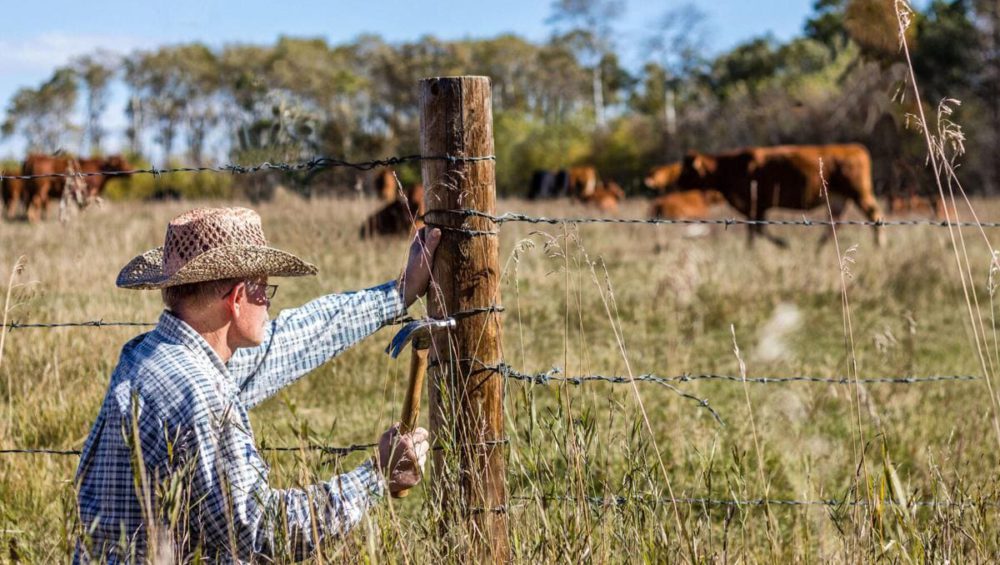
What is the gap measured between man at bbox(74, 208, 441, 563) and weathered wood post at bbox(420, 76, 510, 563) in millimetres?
103

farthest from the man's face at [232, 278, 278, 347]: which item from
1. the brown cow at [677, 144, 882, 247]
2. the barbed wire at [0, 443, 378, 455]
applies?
the brown cow at [677, 144, 882, 247]

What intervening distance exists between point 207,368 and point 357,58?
82.4m

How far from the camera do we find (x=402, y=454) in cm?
249

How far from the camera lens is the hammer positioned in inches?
103

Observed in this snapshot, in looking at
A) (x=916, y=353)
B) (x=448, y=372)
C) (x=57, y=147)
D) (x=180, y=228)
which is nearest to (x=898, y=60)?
(x=448, y=372)

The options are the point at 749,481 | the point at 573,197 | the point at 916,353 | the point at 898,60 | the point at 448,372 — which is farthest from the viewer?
the point at 573,197

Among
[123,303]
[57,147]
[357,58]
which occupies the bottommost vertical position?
[123,303]

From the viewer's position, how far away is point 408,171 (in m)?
49.0

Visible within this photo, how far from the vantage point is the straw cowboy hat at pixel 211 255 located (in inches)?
94.8

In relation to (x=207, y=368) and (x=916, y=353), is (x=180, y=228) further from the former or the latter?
(x=916, y=353)

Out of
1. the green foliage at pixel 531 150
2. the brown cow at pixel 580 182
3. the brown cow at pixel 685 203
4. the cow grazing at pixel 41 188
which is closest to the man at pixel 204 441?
the brown cow at pixel 685 203

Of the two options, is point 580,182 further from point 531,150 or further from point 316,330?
point 531,150

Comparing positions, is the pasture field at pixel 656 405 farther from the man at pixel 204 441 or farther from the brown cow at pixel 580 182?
the brown cow at pixel 580 182

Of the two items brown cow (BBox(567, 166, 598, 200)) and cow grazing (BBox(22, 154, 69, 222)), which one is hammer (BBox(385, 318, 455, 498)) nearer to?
cow grazing (BBox(22, 154, 69, 222))
